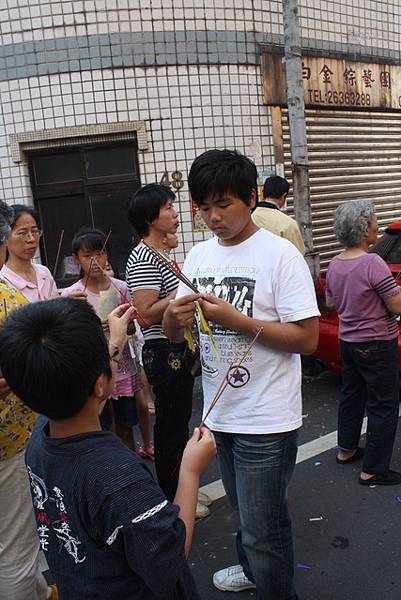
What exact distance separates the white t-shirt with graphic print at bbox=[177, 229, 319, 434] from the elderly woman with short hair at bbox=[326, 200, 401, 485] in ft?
4.60

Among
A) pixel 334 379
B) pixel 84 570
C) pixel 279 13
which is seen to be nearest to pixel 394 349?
pixel 334 379

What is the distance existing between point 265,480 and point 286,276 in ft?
2.46

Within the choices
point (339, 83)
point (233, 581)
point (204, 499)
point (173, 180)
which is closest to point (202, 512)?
point (204, 499)

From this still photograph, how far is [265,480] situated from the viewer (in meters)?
1.98

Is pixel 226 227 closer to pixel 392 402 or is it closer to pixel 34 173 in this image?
pixel 392 402

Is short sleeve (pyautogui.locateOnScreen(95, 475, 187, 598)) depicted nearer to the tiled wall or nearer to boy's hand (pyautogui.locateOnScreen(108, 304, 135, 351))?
boy's hand (pyautogui.locateOnScreen(108, 304, 135, 351))

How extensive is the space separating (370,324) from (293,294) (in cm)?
160

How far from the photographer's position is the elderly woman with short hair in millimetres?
3299

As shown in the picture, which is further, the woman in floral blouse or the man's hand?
the woman in floral blouse

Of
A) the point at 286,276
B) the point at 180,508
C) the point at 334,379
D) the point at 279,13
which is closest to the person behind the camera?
the point at 180,508

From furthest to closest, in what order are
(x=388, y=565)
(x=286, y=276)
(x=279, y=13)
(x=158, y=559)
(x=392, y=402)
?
(x=279, y=13)
(x=392, y=402)
(x=388, y=565)
(x=286, y=276)
(x=158, y=559)

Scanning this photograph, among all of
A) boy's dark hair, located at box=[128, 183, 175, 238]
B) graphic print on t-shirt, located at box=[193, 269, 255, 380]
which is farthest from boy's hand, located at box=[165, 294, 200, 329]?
boy's dark hair, located at box=[128, 183, 175, 238]

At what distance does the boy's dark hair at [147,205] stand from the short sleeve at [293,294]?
3.94 feet

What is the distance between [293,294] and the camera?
1935 mm
